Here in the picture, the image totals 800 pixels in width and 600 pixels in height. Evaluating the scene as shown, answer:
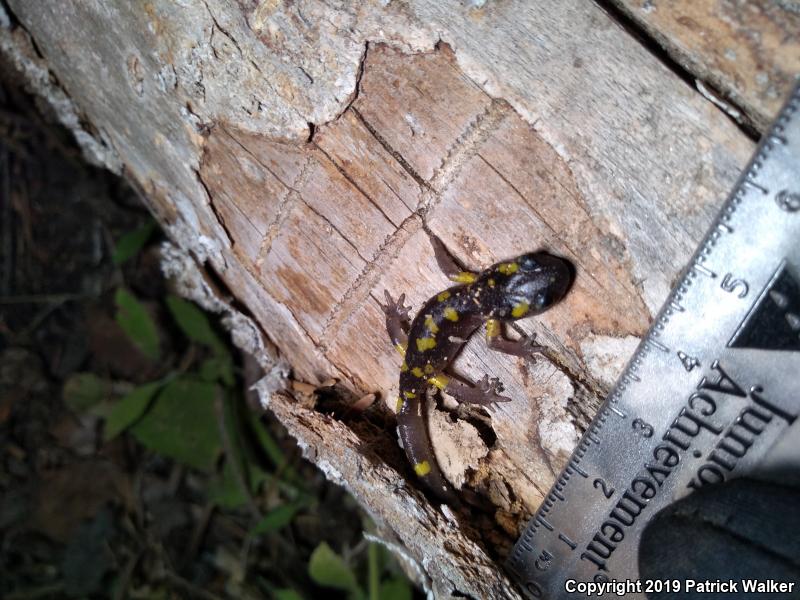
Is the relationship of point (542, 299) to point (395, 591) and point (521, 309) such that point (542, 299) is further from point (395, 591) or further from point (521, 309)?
point (395, 591)

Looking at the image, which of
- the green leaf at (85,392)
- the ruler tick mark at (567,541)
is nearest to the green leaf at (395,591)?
the ruler tick mark at (567,541)

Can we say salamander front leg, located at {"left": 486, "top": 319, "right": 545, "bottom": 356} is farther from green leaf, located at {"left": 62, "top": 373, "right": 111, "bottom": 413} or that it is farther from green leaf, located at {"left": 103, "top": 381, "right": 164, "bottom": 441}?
green leaf, located at {"left": 62, "top": 373, "right": 111, "bottom": 413}

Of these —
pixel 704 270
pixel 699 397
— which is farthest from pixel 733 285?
pixel 699 397

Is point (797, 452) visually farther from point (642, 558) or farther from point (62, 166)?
point (62, 166)

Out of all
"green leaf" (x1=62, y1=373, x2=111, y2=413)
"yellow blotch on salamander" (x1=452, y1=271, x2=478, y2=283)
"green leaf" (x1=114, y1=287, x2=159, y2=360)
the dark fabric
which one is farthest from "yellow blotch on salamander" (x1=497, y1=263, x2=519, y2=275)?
"green leaf" (x1=62, y1=373, x2=111, y2=413)

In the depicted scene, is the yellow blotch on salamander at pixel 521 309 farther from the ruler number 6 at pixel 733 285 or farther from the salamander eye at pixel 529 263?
the ruler number 6 at pixel 733 285

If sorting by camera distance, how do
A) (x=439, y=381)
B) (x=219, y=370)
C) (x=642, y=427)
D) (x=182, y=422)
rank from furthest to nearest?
(x=219, y=370)
(x=182, y=422)
(x=439, y=381)
(x=642, y=427)
